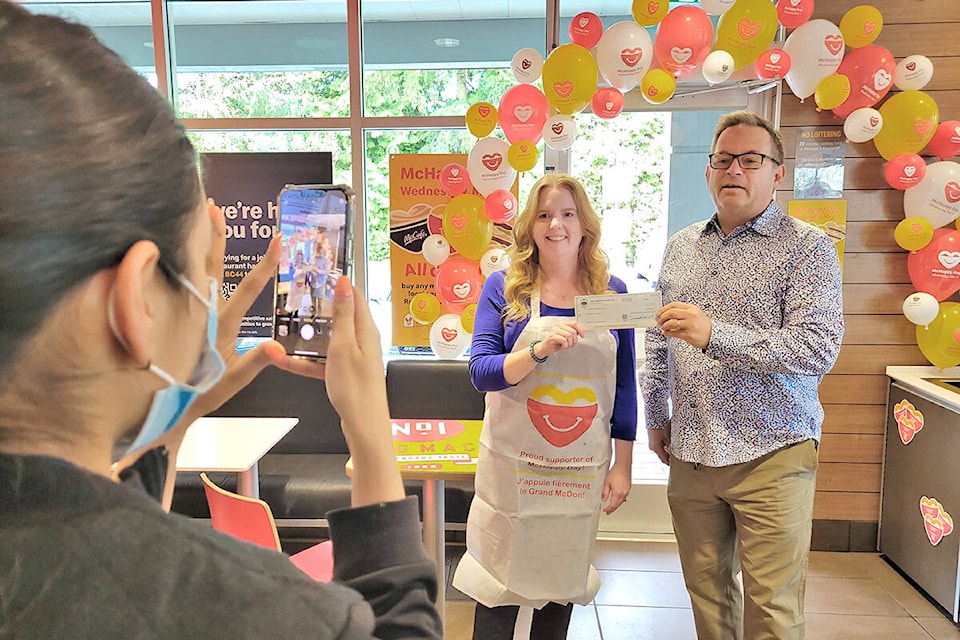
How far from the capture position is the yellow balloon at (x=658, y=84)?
2.87 metres

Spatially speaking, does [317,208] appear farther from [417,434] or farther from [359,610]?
[417,434]

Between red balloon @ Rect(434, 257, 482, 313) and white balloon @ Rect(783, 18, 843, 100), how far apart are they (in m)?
1.70

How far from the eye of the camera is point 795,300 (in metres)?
1.95

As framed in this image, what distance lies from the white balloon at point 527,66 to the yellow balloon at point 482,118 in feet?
0.67

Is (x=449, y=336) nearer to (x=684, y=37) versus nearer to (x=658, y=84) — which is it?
(x=658, y=84)

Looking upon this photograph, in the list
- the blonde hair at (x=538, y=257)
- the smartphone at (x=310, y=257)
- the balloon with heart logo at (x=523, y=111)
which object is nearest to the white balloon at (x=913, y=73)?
the balloon with heart logo at (x=523, y=111)

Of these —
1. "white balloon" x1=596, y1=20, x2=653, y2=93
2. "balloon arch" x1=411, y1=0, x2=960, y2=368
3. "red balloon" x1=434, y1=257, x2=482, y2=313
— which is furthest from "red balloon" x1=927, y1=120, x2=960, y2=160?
"red balloon" x1=434, y1=257, x2=482, y2=313

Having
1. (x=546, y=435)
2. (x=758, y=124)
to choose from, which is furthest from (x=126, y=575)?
(x=758, y=124)

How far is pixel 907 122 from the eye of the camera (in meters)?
2.93

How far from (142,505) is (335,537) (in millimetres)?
192

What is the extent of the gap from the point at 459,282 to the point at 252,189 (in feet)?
4.68

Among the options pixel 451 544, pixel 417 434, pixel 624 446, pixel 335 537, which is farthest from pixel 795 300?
pixel 451 544

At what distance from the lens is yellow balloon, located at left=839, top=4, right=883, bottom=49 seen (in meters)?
2.90

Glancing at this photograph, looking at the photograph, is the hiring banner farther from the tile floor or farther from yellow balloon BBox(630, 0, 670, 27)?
the tile floor
